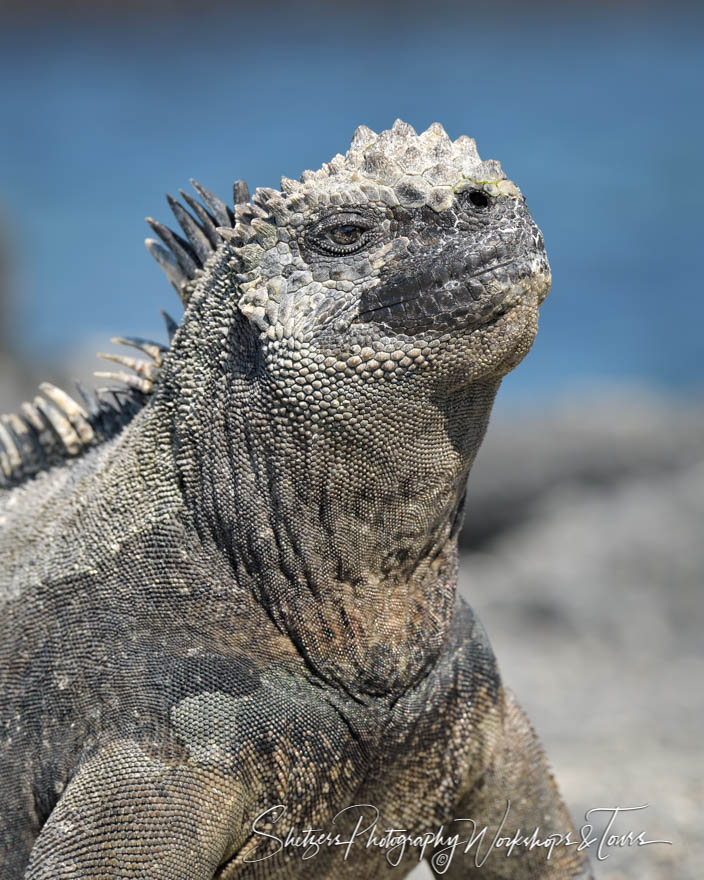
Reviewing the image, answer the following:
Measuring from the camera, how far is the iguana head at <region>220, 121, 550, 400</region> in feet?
9.27

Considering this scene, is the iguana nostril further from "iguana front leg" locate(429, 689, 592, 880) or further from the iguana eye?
"iguana front leg" locate(429, 689, 592, 880)

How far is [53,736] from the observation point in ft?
10.1

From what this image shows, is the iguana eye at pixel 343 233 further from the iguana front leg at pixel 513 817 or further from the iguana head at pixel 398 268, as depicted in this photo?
the iguana front leg at pixel 513 817

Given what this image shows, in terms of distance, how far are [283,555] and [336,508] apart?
0.68ft

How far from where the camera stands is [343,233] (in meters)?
2.94

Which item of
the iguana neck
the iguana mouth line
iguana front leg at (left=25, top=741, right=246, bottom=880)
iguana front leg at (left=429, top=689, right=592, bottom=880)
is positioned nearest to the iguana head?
the iguana mouth line

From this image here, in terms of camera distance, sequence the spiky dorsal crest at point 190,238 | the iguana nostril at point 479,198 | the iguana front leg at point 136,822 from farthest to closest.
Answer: the spiky dorsal crest at point 190,238, the iguana nostril at point 479,198, the iguana front leg at point 136,822

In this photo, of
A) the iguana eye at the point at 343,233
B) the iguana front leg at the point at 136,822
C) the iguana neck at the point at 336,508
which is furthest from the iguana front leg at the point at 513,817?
the iguana eye at the point at 343,233

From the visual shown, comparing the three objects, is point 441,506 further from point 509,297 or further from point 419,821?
point 419,821

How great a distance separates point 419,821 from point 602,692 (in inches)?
250

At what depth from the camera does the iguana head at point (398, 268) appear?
2.83m

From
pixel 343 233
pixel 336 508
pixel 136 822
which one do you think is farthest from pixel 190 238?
pixel 136 822

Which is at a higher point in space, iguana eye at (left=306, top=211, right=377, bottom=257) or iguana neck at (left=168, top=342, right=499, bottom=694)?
iguana eye at (left=306, top=211, right=377, bottom=257)

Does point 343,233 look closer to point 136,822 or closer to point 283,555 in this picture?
point 283,555
